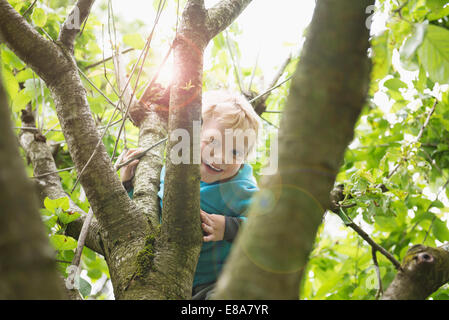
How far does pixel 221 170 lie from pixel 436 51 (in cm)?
119

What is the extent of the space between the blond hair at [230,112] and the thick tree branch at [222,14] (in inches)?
18.5

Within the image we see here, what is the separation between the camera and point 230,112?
79.7 inches

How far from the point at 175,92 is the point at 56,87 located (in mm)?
537

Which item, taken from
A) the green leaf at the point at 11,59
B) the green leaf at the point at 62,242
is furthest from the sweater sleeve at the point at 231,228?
the green leaf at the point at 11,59

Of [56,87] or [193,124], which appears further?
[56,87]

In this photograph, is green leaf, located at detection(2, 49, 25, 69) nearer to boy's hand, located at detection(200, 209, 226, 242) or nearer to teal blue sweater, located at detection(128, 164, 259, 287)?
teal blue sweater, located at detection(128, 164, 259, 287)

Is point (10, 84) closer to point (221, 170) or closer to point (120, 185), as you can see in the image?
point (120, 185)

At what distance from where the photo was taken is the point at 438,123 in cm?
287

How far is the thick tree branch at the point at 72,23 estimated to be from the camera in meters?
1.57

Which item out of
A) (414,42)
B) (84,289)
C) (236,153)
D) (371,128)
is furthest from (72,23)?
(371,128)

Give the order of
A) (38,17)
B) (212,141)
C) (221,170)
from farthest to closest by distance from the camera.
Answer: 1. (221,170)
2. (212,141)
3. (38,17)

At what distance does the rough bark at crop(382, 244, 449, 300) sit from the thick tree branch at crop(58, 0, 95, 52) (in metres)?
1.49
